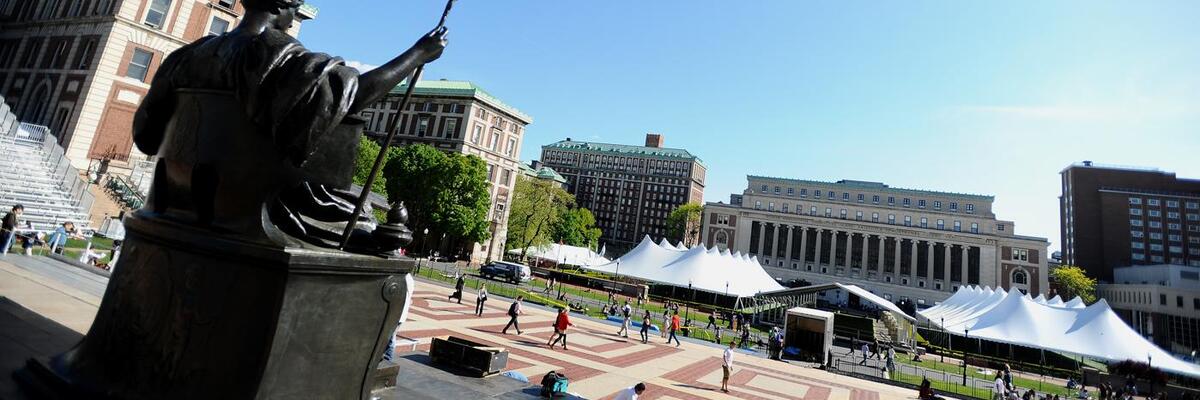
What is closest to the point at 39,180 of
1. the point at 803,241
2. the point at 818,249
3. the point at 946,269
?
the point at 803,241

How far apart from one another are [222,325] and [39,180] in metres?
28.5

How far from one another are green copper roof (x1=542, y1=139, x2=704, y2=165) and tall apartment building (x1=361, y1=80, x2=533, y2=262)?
2702 inches

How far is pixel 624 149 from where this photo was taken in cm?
13388

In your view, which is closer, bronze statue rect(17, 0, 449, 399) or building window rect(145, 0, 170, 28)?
bronze statue rect(17, 0, 449, 399)

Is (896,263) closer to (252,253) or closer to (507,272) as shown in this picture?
(507,272)

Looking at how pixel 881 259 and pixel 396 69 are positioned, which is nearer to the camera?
pixel 396 69

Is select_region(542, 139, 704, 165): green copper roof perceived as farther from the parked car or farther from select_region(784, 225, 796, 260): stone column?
the parked car

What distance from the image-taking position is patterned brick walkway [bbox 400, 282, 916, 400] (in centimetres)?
1340

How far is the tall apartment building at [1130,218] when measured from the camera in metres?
92.9

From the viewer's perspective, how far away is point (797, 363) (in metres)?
23.1

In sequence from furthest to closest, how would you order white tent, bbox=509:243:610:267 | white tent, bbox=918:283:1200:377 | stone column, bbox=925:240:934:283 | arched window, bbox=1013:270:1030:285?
stone column, bbox=925:240:934:283, arched window, bbox=1013:270:1030:285, white tent, bbox=509:243:610:267, white tent, bbox=918:283:1200:377

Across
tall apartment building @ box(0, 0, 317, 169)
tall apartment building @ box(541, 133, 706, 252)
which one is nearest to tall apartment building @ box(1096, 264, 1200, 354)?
tall apartment building @ box(541, 133, 706, 252)

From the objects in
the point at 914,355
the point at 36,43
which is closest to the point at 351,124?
the point at 914,355

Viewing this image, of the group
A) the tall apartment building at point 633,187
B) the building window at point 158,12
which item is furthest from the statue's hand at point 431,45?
the tall apartment building at point 633,187
